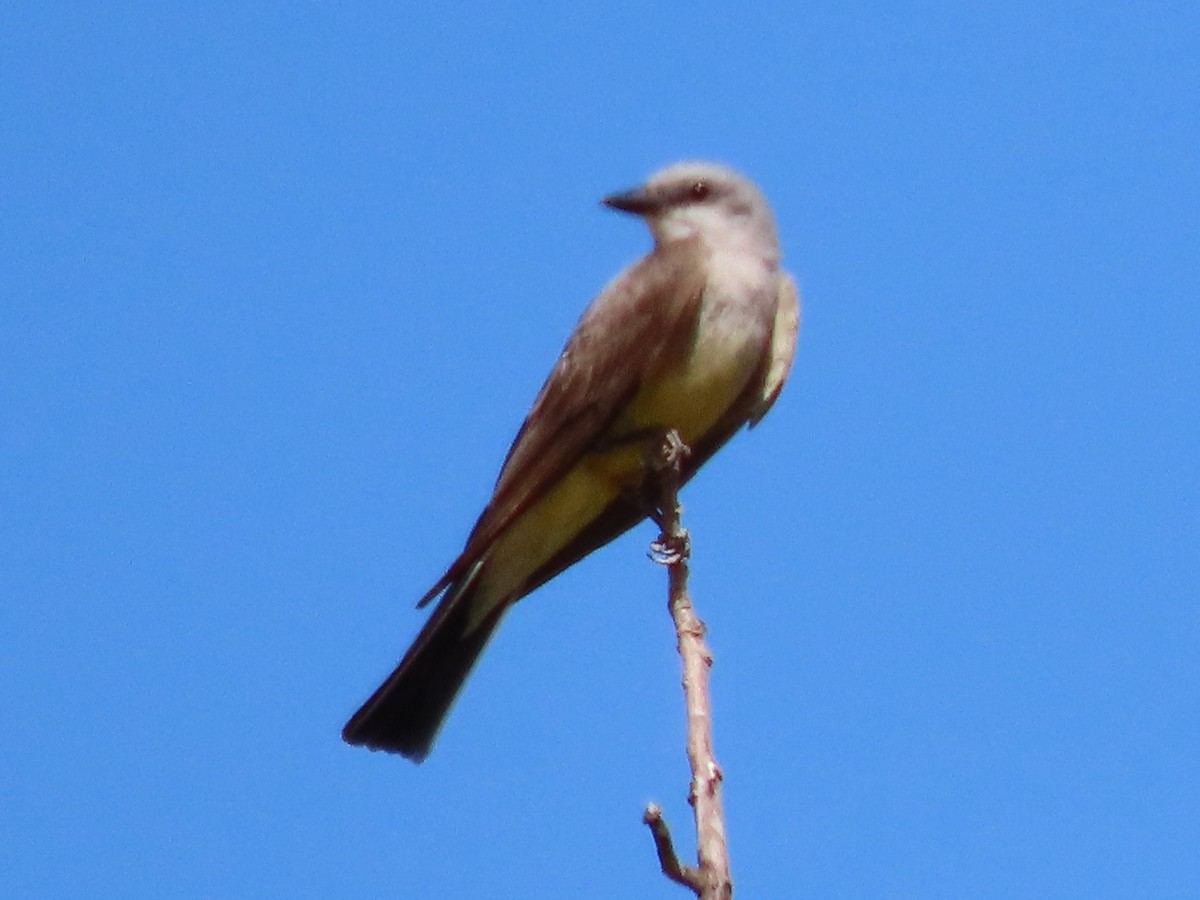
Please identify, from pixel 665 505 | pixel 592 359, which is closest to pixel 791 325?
pixel 592 359

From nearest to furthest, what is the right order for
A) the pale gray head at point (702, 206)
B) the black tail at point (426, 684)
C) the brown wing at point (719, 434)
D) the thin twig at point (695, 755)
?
the thin twig at point (695, 755)
the black tail at point (426, 684)
the brown wing at point (719, 434)
the pale gray head at point (702, 206)

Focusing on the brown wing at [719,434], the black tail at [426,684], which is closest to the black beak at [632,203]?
the brown wing at [719,434]

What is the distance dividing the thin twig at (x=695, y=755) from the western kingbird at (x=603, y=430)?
2.59 feet

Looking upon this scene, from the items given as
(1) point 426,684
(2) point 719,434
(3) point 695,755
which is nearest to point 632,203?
(2) point 719,434

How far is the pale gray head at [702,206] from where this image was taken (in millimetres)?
6633

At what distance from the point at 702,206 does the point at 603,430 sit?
1.24 m

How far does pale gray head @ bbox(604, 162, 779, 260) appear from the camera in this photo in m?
6.63

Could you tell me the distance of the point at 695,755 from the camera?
3.57 meters

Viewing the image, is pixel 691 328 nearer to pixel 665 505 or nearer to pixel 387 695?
pixel 665 505

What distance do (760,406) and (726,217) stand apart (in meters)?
0.85

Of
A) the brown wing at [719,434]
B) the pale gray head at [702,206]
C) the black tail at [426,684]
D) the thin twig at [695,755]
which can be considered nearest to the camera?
the thin twig at [695,755]

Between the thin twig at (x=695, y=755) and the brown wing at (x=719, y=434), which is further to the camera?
the brown wing at (x=719, y=434)

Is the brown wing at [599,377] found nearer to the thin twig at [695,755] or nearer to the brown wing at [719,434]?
the brown wing at [719,434]

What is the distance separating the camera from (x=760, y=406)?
6.23 m
